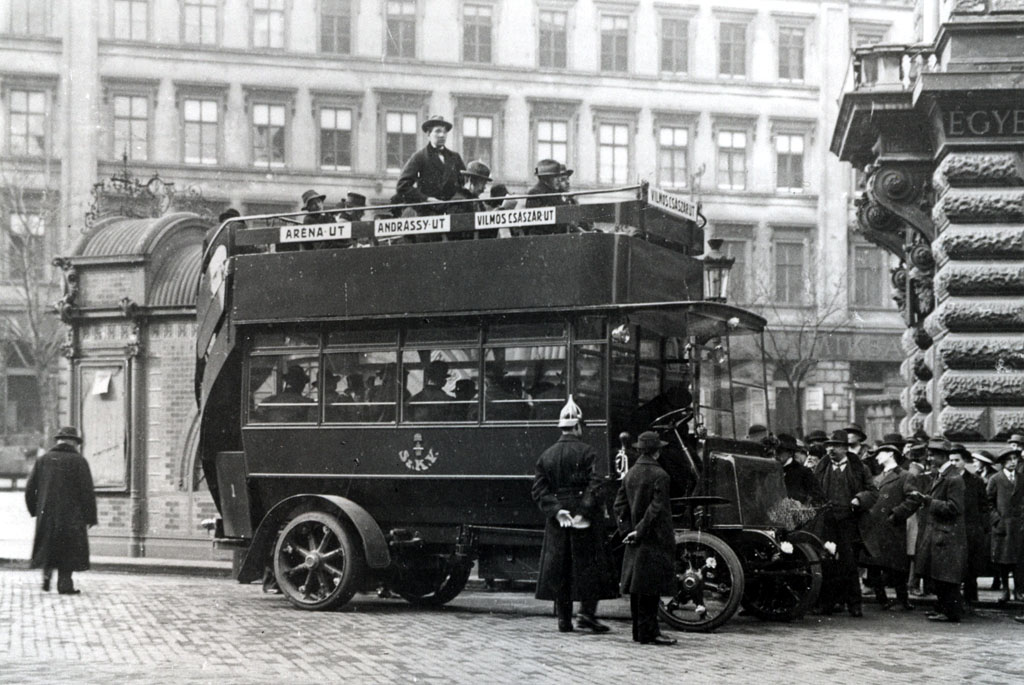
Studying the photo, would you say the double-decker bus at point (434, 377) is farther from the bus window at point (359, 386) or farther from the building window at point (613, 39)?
the building window at point (613, 39)

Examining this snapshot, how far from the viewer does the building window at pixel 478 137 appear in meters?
43.4

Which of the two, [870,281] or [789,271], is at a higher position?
[789,271]

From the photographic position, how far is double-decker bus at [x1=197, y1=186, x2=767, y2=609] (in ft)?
43.6

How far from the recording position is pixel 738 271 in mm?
46000

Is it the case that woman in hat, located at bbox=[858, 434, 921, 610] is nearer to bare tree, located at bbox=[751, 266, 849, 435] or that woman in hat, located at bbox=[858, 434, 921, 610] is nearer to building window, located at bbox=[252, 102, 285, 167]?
bare tree, located at bbox=[751, 266, 849, 435]

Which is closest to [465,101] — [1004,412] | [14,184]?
[14,184]

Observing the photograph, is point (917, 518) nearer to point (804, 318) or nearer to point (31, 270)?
point (804, 318)

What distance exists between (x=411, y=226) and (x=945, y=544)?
5979 mm

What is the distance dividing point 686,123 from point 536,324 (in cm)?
3307

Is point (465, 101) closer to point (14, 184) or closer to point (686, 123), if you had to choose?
point (686, 123)

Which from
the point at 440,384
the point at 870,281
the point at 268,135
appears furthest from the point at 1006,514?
the point at 870,281

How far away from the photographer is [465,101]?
43.1m

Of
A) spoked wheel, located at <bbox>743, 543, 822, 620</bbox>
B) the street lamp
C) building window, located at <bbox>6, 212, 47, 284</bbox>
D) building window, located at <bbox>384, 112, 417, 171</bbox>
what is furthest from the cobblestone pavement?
building window, located at <bbox>384, 112, 417, 171</bbox>

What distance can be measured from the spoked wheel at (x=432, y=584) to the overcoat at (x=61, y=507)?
3.90 meters
